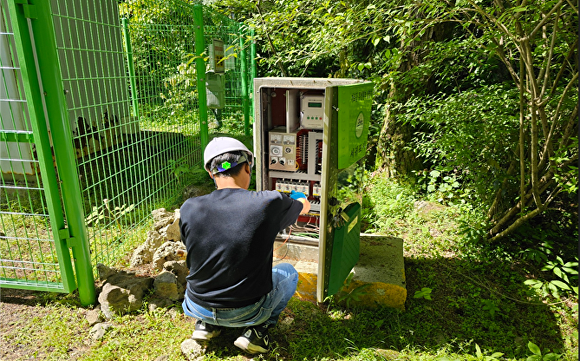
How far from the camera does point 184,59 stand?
5.19 m

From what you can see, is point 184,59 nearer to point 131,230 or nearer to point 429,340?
point 131,230

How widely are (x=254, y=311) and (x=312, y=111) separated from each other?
175cm

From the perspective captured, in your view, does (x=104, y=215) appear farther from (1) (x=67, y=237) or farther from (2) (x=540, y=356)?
(2) (x=540, y=356)

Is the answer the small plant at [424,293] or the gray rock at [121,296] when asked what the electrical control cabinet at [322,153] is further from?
the gray rock at [121,296]

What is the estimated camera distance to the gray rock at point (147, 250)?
11.9 ft

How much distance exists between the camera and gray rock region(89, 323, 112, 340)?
275cm

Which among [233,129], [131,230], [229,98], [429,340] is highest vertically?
[229,98]

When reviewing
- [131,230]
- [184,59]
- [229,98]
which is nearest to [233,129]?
[229,98]

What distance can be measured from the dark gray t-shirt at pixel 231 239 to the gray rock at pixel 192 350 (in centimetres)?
41

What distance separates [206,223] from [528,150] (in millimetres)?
3332

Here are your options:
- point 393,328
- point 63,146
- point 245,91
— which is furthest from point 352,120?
point 245,91

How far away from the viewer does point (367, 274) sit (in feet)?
10.5

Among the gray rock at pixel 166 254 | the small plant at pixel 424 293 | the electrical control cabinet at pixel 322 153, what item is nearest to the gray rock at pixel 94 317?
the gray rock at pixel 166 254

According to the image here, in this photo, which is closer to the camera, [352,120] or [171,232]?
[352,120]
